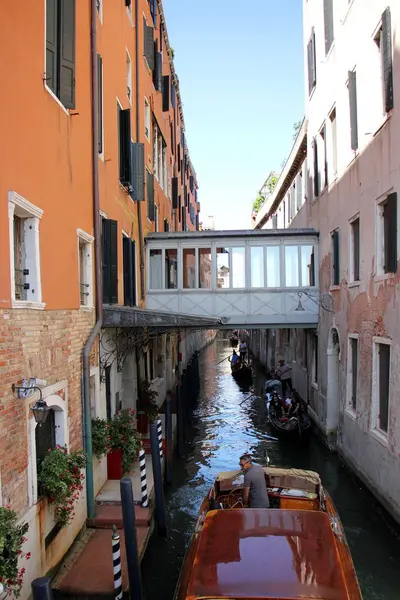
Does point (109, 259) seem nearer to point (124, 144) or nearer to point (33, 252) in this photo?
point (124, 144)

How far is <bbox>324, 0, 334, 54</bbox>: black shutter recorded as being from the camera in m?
13.6

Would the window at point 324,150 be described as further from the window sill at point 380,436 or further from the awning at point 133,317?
the window sill at point 380,436

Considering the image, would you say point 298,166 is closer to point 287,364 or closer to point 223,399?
point 287,364

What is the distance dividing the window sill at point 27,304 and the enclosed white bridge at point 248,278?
31.6 feet

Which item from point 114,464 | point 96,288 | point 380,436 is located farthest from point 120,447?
point 380,436

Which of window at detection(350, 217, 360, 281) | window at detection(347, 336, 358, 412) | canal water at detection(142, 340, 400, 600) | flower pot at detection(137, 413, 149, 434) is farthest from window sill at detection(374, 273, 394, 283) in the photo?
flower pot at detection(137, 413, 149, 434)

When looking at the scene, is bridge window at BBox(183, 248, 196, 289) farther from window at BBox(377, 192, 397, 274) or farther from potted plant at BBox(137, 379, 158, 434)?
window at BBox(377, 192, 397, 274)

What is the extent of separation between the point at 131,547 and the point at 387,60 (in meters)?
8.24

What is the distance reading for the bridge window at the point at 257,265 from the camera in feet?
52.2

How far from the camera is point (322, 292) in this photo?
49.2ft

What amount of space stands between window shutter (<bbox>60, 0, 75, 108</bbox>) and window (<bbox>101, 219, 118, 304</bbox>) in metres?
3.12

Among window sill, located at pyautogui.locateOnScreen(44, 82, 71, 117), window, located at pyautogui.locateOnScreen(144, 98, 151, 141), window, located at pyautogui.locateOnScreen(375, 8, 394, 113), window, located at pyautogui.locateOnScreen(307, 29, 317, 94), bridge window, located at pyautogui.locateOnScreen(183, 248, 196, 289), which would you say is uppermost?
window, located at pyautogui.locateOnScreen(307, 29, 317, 94)

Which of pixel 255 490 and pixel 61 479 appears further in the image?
pixel 255 490

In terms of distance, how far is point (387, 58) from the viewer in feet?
29.8
